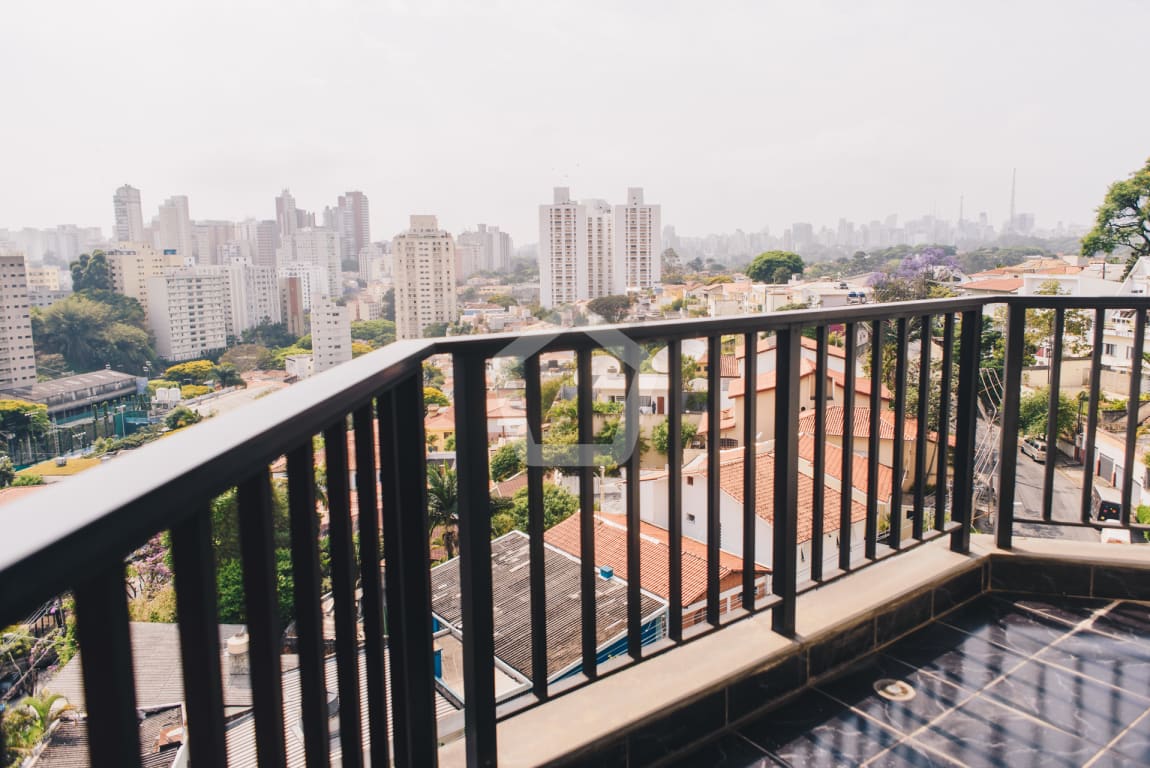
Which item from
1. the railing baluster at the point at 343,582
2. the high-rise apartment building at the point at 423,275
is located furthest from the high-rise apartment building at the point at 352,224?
the railing baluster at the point at 343,582

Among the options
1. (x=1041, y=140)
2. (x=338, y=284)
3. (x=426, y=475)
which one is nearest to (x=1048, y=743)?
(x=426, y=475)

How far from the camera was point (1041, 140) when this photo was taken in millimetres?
32531

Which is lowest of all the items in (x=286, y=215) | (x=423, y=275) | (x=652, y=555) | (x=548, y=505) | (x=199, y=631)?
(x=652, y=555)

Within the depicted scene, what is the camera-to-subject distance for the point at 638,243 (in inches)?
806

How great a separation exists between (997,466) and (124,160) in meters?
26.6

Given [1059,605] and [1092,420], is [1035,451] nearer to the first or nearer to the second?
[1092,420]

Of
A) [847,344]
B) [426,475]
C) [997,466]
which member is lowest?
[997,466]

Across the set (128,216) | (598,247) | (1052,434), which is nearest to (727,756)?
Result: (1052,434)

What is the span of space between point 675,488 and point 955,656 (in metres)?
1.00

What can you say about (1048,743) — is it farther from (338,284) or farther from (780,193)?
(780,193)

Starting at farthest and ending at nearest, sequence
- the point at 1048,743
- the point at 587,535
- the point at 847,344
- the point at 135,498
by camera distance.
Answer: the point at 847,344 < the point at 1048,743 < the point at 587,535 < the point at 135,498

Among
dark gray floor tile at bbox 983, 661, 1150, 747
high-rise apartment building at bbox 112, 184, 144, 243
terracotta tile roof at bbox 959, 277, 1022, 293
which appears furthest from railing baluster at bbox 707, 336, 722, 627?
high-rise apartment building at bbox 112, 184, 144, 243

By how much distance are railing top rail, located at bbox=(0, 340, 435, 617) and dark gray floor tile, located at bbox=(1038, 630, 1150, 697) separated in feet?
6.80

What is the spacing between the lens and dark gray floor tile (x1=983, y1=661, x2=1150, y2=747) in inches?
64.5
